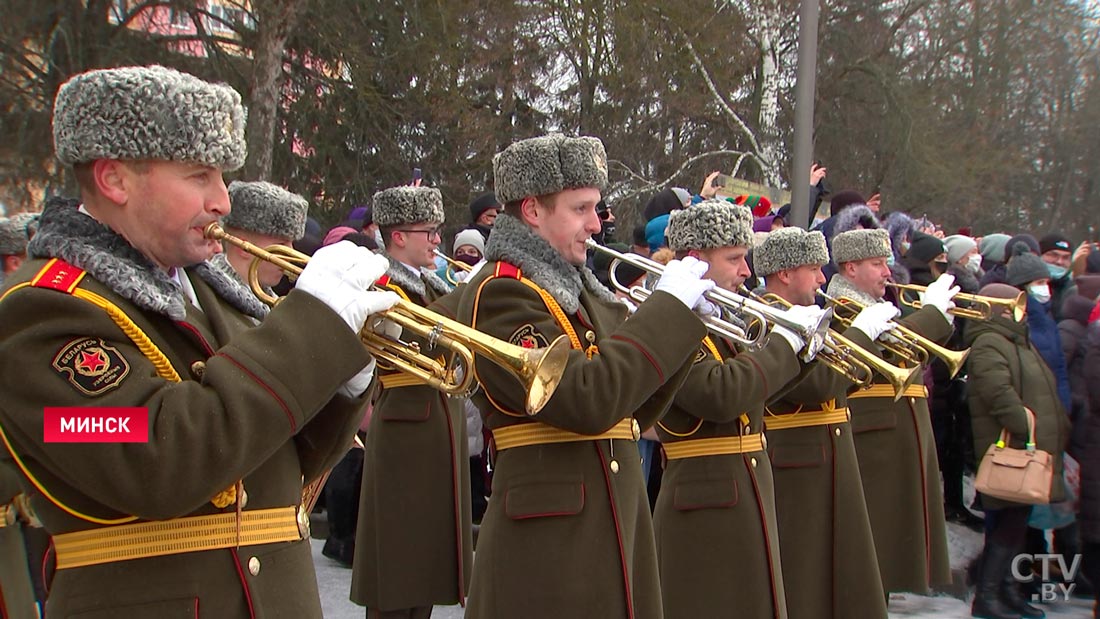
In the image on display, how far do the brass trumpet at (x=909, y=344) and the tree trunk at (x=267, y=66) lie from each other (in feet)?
24.0

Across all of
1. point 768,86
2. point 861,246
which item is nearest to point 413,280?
point 861,246

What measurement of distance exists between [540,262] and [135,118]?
1686 millimetres

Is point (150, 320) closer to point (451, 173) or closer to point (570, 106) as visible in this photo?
point (451, 173)

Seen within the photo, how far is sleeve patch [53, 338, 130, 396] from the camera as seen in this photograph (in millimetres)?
2109

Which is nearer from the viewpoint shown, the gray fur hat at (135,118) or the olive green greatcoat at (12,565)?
the gray fur hat at (135,118)

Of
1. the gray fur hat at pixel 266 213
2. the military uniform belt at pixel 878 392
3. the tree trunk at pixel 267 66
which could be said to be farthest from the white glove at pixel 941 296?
the tree trunk at pixel 267 66

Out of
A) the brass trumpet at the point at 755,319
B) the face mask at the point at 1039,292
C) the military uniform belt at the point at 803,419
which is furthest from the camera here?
the face mask at the point at 1039,292

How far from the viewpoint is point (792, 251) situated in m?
5.59

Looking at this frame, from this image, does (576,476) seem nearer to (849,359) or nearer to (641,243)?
(849,359)

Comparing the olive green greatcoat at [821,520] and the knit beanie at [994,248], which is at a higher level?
the knit beanie at [994,248]

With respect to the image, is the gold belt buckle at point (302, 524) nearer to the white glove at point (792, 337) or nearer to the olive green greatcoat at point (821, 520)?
the white glove at point (792, 337)

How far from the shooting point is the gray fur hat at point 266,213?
4402mm
